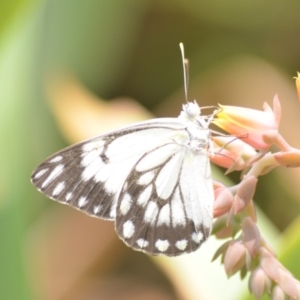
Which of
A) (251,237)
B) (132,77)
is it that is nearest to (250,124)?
(251,237)

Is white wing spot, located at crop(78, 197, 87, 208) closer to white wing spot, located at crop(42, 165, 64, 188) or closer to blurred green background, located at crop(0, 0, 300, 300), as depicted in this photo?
white wing spot, located at crop(42, 165, 64, 188)

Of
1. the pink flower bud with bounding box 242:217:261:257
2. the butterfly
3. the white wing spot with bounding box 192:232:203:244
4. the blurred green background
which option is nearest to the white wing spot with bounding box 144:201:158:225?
the butterfly

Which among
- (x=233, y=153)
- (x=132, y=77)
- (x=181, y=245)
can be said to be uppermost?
(x=233, y=153)

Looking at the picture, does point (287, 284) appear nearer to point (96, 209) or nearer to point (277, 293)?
point (277, 293)

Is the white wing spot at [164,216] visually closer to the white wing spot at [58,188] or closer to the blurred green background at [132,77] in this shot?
the white wing spot at [58,188]

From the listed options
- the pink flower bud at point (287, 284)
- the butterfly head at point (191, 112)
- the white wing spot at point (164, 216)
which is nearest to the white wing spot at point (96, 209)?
the white wing spot at point (164, 216)

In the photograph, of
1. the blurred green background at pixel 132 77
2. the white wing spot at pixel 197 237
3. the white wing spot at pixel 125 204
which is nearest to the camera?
the white wing spot at pixel 197 237
